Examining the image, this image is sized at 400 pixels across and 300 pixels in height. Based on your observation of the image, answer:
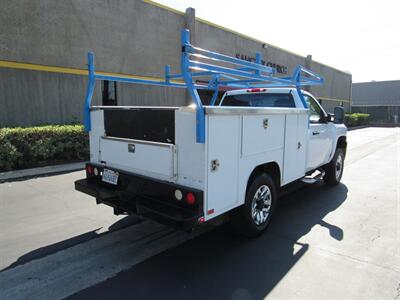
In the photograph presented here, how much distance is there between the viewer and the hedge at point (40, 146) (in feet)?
25.6

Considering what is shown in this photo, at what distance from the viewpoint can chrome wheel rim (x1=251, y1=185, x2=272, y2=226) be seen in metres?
4.08

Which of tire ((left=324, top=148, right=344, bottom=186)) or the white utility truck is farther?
tire ((left=324, top=148, right=344, bottom=186))

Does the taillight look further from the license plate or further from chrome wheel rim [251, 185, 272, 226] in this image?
chrome wheel rim [251, 185, 272, 226]

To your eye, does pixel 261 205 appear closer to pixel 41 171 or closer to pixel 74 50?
pixel 41 171

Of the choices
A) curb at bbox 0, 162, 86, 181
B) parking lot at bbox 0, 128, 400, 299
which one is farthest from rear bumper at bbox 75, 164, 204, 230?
curb at bbox 0, 162, 86, 181

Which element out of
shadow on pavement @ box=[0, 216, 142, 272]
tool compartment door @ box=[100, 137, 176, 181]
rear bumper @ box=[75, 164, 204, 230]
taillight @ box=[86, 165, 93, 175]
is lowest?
shadow on pavement @ box=[0, 216, 142, 272]

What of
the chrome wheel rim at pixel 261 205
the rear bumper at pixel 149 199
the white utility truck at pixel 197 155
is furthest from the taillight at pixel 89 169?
the chrome wheel rim at pixel 261 205

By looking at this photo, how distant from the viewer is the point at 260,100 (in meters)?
5.55

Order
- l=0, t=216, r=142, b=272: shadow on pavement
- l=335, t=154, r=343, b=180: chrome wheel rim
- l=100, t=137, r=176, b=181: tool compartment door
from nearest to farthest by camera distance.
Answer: l=100, t=137, r=176, b=181: tool compartment door, l=0, t=216, r=142, b=272: shadow on pavement, l=335, t=154, r=343, b=180: chrome wheel rim

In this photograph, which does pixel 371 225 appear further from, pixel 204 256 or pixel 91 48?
pixel 91 48

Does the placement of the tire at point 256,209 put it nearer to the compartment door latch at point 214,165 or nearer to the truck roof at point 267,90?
the compartment door latch at point 214,165

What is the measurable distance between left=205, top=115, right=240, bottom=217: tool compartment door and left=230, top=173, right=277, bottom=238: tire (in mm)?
384

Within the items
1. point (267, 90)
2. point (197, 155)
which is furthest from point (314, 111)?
point (197, 155)

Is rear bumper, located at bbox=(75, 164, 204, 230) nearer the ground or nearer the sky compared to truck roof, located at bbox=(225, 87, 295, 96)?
nearer the ground
